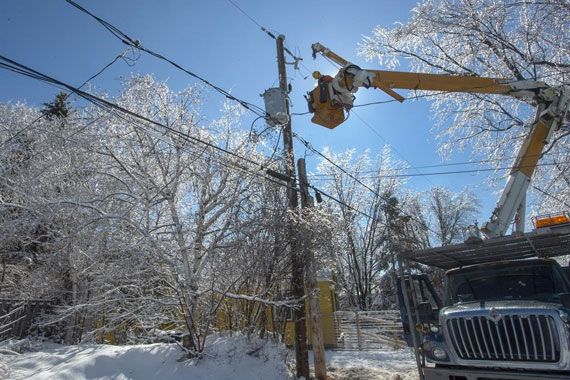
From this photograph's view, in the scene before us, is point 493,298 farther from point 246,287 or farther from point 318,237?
point 246,287

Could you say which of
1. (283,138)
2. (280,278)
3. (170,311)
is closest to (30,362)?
(170,311)

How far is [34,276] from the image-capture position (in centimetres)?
1223

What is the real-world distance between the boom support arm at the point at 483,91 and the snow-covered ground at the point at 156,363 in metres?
4.64

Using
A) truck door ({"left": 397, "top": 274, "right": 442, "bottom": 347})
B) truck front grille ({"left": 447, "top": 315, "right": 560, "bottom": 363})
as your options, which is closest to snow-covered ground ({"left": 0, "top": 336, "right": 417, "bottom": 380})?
truck door ({"left": 397, "top": 274, "right": 442, "bottom": 347})

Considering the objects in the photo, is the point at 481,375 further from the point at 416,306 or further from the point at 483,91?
the point at 483,91

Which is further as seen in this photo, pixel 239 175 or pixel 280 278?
pixel 239 175

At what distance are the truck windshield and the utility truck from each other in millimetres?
14

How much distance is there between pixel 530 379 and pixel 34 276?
42.5ft

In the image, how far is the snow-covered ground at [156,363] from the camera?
6414 millimetres

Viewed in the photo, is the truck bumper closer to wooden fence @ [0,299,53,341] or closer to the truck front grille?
the truck front grille

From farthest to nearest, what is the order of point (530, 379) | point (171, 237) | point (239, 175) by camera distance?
point (239, 175), point (171, 237), point (530, 379)

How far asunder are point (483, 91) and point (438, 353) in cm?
628

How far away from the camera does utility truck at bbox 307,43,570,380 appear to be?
518 cm

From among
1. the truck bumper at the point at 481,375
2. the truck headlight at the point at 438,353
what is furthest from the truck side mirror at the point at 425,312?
the truck bumper at the point at 481,375
